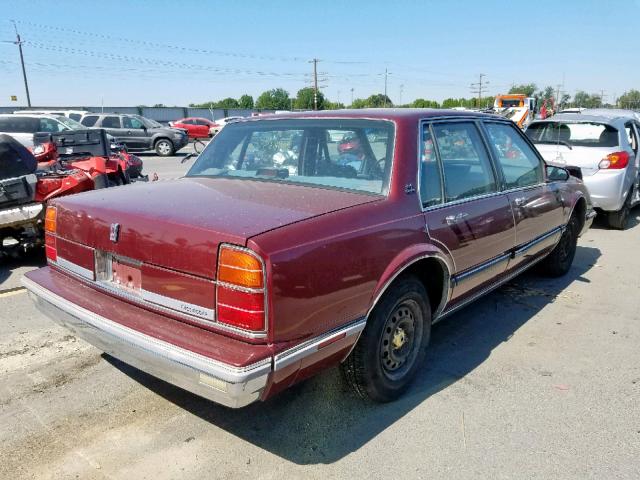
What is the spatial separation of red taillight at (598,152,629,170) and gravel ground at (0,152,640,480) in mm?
4225

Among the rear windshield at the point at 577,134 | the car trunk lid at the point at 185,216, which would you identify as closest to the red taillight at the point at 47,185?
the car trunk lid at the point at 185,216

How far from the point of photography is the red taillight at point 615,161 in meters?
7.55

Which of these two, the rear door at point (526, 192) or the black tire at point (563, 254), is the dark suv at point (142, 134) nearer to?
the black tire at point (563, 254)

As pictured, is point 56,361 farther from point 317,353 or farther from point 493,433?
point 493,433

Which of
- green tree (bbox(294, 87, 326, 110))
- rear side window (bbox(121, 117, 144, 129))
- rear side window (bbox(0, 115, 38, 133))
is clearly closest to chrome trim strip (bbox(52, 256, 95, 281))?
rear side window (bbox(0, 115, 38, 133))

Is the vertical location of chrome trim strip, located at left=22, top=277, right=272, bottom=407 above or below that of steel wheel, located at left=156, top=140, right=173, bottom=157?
above

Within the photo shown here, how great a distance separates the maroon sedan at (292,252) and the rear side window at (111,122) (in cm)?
1882

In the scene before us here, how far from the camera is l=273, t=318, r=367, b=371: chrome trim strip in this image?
2232 mm

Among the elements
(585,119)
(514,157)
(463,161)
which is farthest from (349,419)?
(585,119)

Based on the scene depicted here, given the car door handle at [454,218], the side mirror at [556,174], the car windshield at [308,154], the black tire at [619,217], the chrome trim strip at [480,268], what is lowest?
the black tire at [619,217]

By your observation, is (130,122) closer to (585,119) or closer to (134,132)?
(134,132)

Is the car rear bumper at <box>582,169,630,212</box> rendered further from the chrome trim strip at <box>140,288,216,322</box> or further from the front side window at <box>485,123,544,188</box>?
the chrome trim strip at <box>140,288,216,322</box>

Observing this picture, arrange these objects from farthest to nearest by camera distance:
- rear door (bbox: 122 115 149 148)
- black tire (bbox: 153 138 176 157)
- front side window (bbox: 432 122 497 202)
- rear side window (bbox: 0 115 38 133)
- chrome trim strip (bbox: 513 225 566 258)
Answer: black tire (bbox: 153 138 176 157) → rear door (bbox: 122 115 149 148) → rear side window (bbox: 0 115 38 133) → chrome trim strip (bbox: 513 225 566 258) → front side window (bbox: 432 122 497 202)

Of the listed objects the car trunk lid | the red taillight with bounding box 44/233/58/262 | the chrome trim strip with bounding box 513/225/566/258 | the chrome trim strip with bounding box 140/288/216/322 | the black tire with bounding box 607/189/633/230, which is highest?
the car trunk lid
